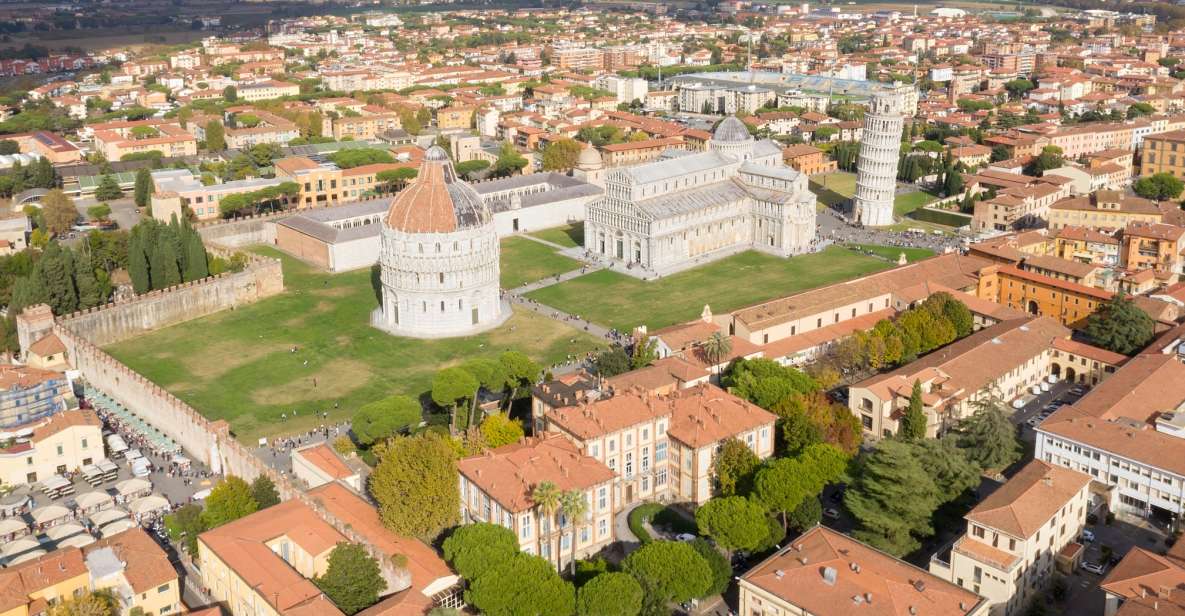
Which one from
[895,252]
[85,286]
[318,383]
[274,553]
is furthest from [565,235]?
[274,553]

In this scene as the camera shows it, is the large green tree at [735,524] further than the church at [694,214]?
No

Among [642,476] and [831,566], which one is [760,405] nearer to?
[642,476]

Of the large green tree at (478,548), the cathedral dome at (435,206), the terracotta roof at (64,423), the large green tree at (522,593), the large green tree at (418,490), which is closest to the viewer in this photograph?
the large green tree at (522,593)

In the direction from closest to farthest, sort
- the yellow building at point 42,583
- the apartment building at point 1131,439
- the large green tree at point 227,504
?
the yellow building at point 42,583
the large green tree at point 227,504
the apartment building at point 1131,439

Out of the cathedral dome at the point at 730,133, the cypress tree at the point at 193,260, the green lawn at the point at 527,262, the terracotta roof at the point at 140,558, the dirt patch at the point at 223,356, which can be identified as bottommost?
the dirt patch at the point at 223,356

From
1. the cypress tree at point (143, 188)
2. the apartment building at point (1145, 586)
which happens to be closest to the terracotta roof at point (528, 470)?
the apartment building at point (1145, 586)

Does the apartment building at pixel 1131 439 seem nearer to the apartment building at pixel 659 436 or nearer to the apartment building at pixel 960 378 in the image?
the apartment building at pixel 960 378

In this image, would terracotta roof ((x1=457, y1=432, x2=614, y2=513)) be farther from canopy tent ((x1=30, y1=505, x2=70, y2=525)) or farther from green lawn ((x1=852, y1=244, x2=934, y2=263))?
green lawn ((x1=852, y1=244, x2=934, y2=263))
